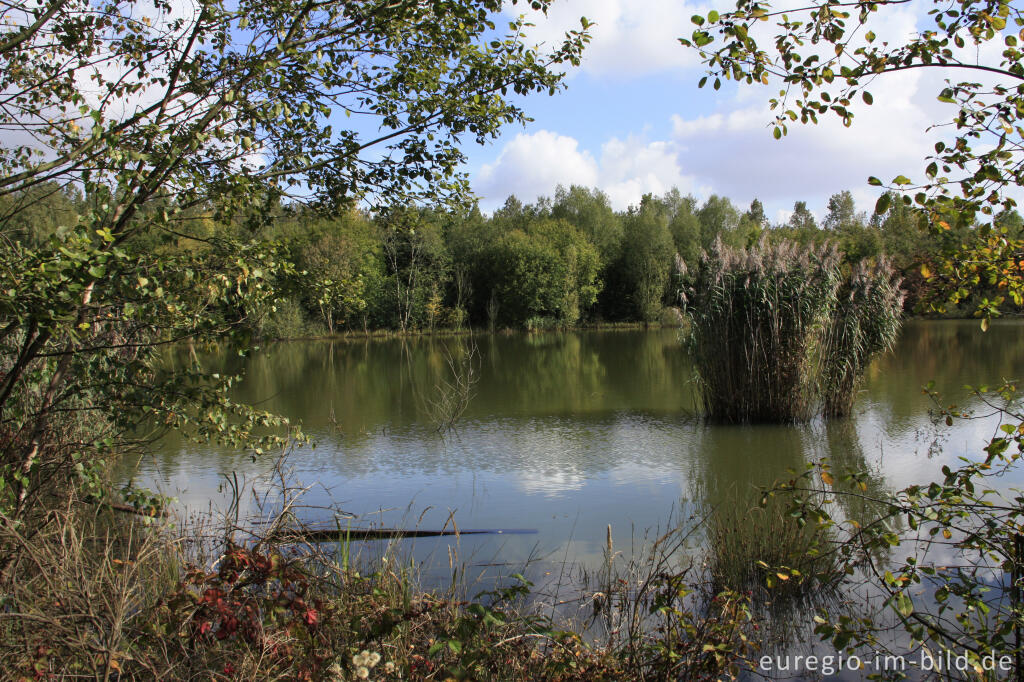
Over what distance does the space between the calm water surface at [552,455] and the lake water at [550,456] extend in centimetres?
3

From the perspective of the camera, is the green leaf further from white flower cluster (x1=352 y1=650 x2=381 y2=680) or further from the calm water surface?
the calm water surface

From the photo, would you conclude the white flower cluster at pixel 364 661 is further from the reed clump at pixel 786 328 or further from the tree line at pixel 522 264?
the tree line at pixel 522 264


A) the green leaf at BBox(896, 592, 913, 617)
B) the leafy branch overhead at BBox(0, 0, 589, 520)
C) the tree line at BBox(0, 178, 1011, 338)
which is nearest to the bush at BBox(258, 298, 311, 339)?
the tree line at BBox(0, 178, 1011, 338)

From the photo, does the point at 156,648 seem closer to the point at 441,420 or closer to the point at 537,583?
the point at 537,583

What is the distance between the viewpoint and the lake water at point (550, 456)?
7.42 meters

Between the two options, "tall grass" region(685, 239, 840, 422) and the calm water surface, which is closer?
the calm water surface

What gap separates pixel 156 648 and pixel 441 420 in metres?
10.4

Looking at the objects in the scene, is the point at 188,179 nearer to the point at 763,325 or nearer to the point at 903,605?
the point at 903,605

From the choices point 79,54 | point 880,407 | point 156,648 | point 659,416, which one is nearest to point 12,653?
point 156,648

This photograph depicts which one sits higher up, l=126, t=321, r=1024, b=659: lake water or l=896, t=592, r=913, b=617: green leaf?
l=896, t=592, r=913, b=617: green leaf

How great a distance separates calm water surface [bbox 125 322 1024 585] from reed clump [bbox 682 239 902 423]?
0.47 meters

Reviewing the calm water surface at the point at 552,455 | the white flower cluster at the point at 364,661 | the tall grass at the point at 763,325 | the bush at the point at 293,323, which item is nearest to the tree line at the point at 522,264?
the bush at the point at 293,323

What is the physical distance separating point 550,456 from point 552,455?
0.23ft

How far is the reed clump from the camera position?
11.4m
